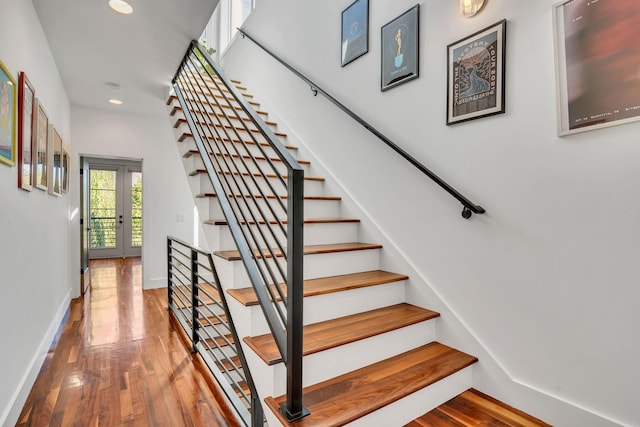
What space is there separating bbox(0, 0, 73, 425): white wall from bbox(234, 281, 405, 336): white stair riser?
1230mm

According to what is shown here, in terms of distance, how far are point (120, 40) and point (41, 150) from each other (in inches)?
42.0

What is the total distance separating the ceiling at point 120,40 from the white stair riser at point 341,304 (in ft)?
7.00

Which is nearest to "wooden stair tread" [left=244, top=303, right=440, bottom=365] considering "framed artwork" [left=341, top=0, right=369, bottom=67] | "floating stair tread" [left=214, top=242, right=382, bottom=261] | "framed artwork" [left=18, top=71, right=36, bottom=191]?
"floating stair tread" [left=214, top=242, right=382, bottom=261]

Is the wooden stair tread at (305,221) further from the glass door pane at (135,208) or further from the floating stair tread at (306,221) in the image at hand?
the glass door pane at (135,208)

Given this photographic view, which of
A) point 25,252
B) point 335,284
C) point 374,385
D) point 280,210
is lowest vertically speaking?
point 374,385

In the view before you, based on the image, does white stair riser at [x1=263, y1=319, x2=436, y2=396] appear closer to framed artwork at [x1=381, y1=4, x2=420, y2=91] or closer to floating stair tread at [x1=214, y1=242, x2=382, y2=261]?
floating stair tread at [x1=214, y1=242, x2=382, y2=261]

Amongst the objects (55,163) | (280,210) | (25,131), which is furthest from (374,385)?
(55,163)

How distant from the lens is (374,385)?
4.85 feet

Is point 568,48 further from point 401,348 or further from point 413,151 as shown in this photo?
point 401,348

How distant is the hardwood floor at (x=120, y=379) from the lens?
1.77 m

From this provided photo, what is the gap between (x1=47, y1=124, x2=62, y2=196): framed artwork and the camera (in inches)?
108

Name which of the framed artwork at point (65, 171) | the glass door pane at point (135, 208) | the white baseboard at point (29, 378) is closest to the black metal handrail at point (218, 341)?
the white baseboard at point (29, 378)

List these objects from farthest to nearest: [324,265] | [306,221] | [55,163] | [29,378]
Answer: [55,163], [306,221], [324,265], [29,378]

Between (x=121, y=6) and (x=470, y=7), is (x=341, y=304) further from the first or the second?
(x=121, y=6)
